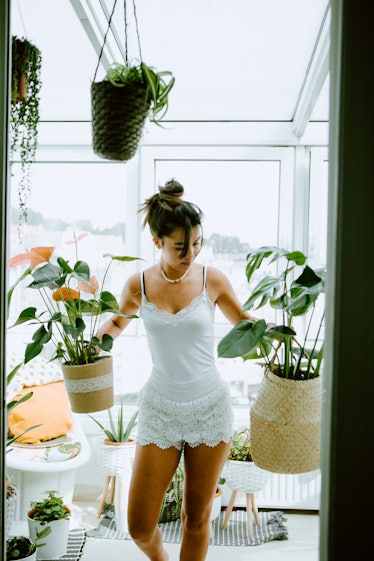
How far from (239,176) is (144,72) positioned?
2368 millimetres

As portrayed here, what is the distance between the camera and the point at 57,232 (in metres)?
3.94

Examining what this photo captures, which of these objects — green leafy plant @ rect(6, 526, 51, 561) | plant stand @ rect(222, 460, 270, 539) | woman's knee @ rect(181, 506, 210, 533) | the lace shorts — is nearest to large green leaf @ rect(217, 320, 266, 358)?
the lace shorts

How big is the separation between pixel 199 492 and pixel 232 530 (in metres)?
1.36

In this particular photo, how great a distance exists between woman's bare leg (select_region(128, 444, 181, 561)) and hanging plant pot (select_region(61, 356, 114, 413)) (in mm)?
250

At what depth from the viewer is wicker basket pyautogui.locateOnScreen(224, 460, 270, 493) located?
3166 millimetres

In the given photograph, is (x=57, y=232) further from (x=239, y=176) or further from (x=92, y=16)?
(x=92, y=16)

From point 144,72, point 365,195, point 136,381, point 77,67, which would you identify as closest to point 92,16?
point 77,67

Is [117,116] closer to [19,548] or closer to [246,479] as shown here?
[19,548]

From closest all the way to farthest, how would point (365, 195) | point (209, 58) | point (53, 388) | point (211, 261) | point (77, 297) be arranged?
point (365, 195), point (77, 297), point (209, 58), point (53, 388), point (211, 261)

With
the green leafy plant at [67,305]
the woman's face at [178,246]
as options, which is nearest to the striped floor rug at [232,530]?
the green leafy plant at [67,305]

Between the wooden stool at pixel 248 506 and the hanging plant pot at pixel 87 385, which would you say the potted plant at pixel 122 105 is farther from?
the wooden stool at pixel 248 506

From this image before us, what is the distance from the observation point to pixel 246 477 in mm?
3174

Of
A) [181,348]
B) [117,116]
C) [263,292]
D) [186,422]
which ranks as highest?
[117,116]

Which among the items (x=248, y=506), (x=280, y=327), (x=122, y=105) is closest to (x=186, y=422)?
(x=280, y=327)
